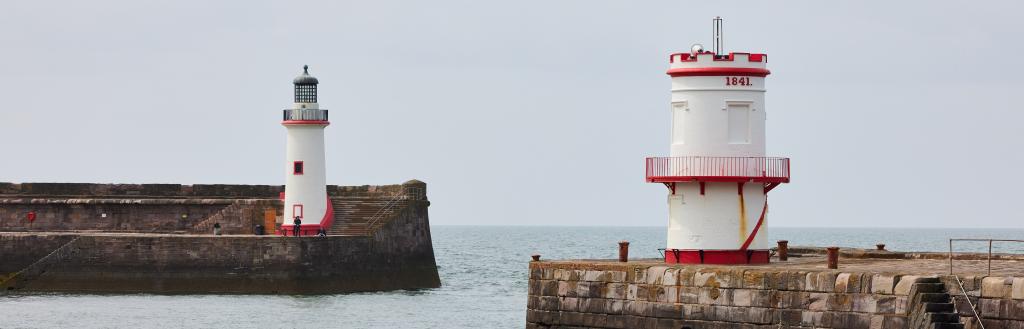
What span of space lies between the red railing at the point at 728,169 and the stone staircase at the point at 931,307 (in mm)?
5323

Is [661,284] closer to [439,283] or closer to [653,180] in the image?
[653,180]

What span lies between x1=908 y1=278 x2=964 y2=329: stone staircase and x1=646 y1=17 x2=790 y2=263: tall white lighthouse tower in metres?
5.30

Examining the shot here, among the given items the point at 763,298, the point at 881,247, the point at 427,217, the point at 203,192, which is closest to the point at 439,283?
the point at 427,217

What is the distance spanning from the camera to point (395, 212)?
48.8 metres

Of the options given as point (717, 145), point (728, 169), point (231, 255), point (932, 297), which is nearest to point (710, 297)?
point (728, 169)

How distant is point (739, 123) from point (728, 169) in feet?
2.30

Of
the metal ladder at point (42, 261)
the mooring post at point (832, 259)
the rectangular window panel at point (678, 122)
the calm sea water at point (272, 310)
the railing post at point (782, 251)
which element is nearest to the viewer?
the mooring post at point (832, 259)

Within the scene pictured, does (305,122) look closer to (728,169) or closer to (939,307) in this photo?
(728,169)

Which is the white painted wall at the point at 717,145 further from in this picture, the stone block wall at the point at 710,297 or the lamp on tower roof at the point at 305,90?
the lamp on tower roof at the point at 305,90

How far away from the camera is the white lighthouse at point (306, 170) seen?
47.5m

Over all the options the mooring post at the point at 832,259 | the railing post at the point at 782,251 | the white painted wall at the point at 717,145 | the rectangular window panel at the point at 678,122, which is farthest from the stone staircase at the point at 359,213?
the mooring post at the point at 832,259

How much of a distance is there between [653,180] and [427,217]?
25520mm

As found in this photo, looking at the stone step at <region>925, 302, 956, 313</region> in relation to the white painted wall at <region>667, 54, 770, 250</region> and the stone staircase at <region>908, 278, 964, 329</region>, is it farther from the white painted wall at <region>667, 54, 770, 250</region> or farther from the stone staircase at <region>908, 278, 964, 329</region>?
the white painted wall at <region>667, 54, 770, 250</region>

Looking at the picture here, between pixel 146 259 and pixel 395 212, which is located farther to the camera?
pixel 395 212
